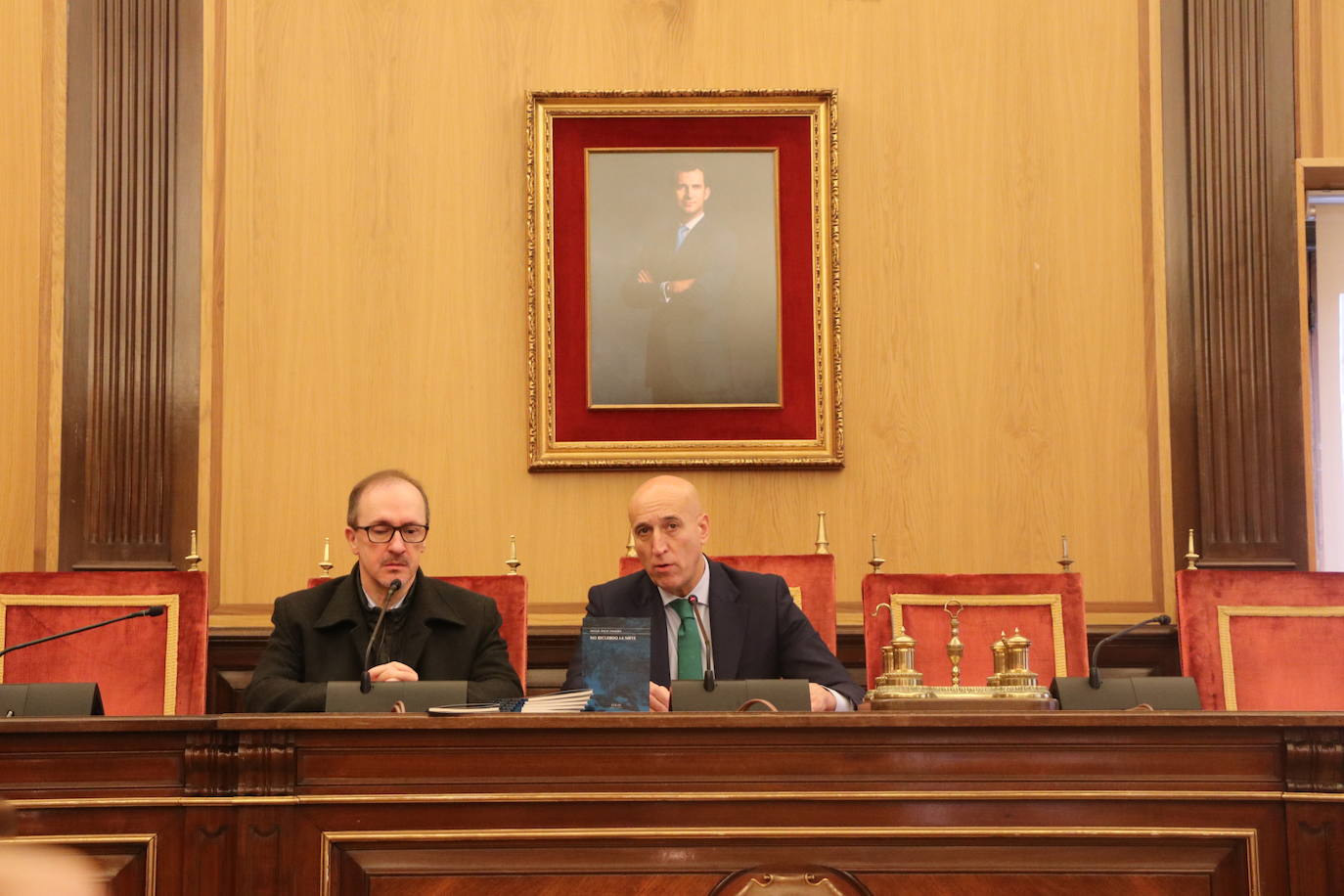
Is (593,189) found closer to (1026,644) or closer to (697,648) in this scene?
(697,648)

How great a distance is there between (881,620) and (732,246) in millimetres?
1411

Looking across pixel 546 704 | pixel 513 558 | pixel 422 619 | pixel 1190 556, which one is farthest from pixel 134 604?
pixel 1190 556

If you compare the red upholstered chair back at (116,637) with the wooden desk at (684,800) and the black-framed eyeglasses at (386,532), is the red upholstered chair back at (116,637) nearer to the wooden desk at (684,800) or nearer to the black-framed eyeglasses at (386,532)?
the black-framed eyeglasses at (386,532)

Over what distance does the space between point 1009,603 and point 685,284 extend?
150 cm

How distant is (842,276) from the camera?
471cm

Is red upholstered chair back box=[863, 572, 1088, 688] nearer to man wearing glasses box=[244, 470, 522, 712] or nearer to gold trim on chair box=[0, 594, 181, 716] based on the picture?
man wearing glasses box=[244, 470, 522, 712]

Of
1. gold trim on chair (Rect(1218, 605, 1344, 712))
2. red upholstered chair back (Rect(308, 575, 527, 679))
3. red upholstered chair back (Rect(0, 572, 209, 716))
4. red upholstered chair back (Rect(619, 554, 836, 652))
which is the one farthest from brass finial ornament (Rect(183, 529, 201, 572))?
gold trim on chair (Rect(1218, 605, 1344, 712))

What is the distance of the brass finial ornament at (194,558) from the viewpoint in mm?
4258

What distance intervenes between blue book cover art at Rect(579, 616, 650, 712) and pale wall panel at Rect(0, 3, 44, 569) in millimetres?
2666

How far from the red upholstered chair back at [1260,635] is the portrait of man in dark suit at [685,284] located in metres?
1.52

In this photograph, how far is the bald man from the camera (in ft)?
11.6

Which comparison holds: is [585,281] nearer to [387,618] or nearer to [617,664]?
[387,618]

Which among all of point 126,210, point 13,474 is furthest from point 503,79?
point 13,474

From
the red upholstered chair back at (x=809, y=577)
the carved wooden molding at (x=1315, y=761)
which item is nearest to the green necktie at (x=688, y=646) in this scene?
the red upholstered chair back at (x=809, y=577)
